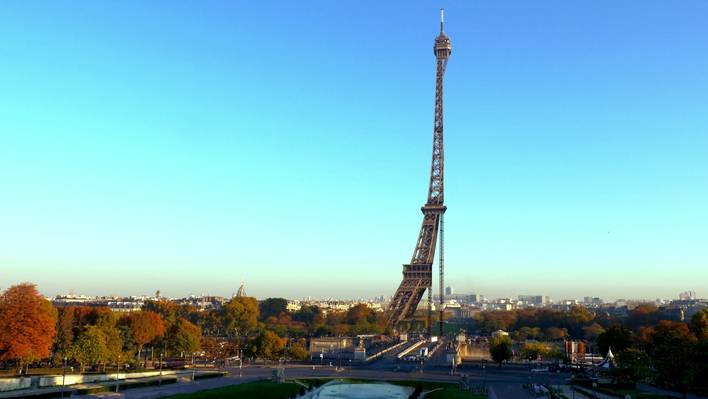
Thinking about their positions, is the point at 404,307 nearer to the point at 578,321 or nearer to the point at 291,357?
the point at 291,357

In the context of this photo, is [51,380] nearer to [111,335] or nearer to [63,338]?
[63,338]

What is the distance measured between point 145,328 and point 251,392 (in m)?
35.9

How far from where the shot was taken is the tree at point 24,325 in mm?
57188

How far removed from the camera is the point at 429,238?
130 metres

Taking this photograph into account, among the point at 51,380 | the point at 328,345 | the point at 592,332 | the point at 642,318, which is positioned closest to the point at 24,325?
the point at 51,380

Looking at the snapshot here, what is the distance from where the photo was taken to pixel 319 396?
177 ft

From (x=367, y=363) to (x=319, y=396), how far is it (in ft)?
106

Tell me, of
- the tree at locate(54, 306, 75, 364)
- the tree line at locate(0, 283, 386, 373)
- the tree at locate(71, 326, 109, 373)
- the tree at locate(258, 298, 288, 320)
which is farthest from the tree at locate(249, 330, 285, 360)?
the tree at locate(258, 298, 288, 320)

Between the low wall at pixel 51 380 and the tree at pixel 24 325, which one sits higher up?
the tree at pixel 24 325

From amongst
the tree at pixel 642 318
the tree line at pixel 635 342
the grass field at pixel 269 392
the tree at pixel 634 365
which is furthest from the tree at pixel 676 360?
the tree at pixel 642 318

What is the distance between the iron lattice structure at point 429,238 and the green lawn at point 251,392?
223 ft

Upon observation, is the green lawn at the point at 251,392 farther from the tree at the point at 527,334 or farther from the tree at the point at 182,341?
the tree at the point at 527,334

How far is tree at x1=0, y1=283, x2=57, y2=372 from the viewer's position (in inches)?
2251

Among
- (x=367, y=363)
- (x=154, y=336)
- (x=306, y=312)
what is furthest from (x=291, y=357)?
(x=306, y=312)
